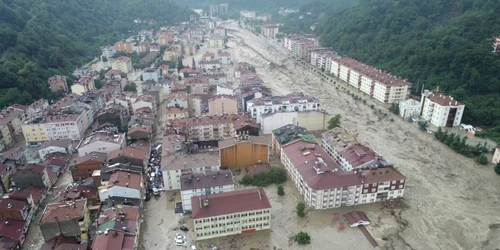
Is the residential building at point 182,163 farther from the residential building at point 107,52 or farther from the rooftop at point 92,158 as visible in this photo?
the residential building at point 107,52

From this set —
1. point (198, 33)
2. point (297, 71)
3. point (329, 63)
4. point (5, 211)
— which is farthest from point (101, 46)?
point (5, 211)

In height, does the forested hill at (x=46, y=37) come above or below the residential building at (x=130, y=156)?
above

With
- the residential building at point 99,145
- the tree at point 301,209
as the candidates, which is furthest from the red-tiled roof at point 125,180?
the tree at point 301,209

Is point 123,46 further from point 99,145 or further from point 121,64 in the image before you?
point 99,145

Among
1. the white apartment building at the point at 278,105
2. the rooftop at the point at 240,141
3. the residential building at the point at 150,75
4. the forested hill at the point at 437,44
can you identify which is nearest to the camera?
the rooftop at the point at 240,141

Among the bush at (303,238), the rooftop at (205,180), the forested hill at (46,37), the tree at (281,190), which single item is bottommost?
the bush at (303,238)

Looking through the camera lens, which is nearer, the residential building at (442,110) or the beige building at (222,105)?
the residential building at (442,110)
